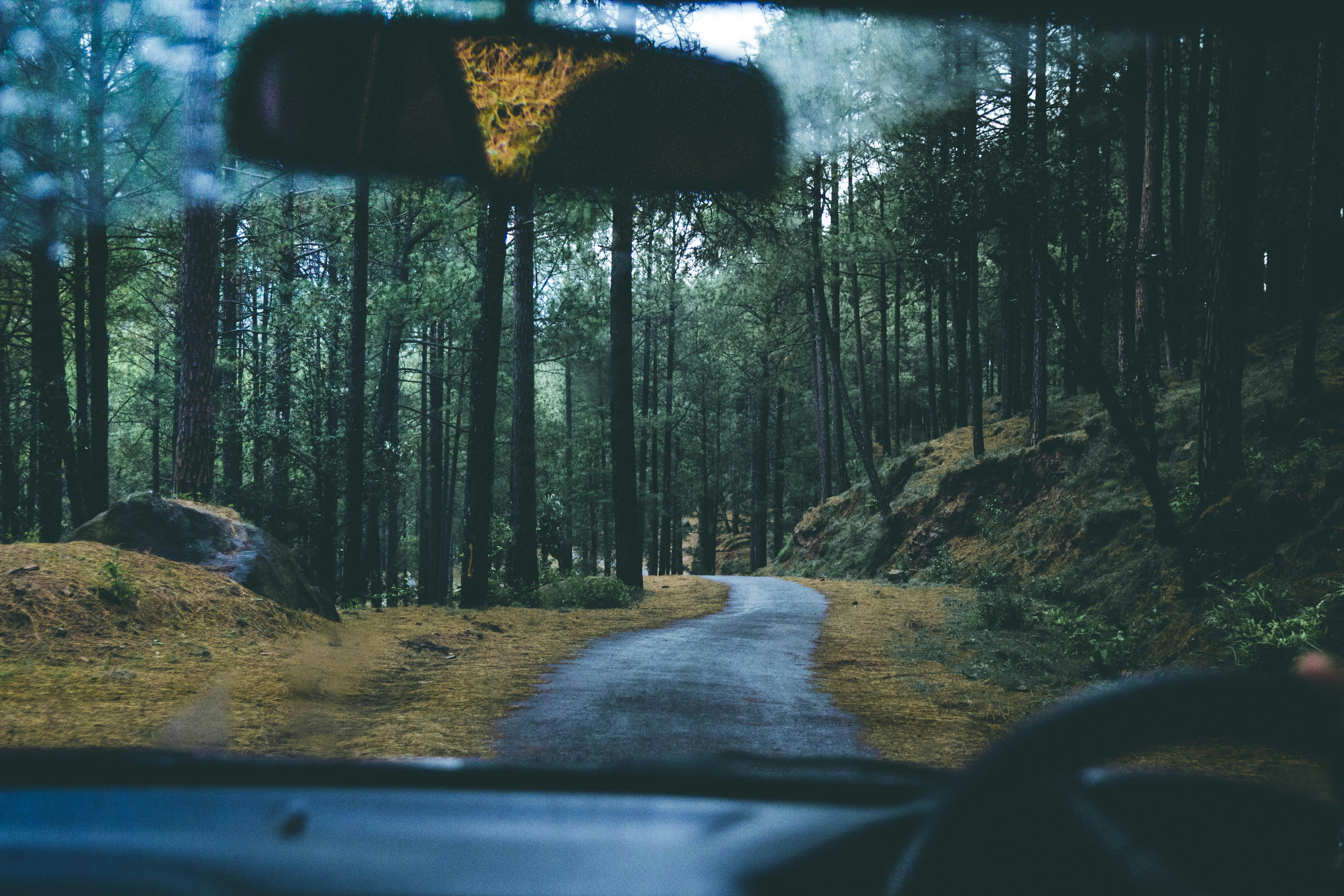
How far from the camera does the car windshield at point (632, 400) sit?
6742 millimetres

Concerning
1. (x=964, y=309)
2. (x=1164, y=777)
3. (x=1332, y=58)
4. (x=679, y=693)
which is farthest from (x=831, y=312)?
(x=1164, y=777)

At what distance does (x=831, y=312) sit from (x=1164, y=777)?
33.9 m

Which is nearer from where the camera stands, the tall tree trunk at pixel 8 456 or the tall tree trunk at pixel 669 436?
the tall tree trunk at pixel 8 456

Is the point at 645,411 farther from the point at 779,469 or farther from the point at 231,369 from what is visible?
the point at 231,369

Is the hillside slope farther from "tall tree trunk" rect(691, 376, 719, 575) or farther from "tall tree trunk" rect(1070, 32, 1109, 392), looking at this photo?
"tall tree trunk" rect(691, 376, 719, 575)

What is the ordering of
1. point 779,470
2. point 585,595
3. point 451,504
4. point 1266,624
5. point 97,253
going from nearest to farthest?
1. point 1266,624
2. point 97,253
3. point 585,595
4. point 451,504
5. point 779,470

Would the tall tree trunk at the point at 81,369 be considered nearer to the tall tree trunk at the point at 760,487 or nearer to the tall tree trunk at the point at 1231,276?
the tall tree trunk at the point at 1231,276

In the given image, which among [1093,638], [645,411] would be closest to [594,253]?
[1093,638]

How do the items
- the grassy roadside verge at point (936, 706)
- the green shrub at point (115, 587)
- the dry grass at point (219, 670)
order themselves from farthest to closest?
the green shrub at point (115, 587), the dry grass at point (219, 670), the grassy roadside verge at point (936, 706)

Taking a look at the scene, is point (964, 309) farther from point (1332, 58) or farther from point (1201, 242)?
point (1332, 58)

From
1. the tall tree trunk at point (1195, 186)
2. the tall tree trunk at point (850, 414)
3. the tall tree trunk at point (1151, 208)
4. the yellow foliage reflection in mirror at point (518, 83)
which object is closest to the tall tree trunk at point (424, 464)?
the tall tree trunk at point (850, 414)

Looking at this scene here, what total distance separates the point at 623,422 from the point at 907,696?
34.0ft

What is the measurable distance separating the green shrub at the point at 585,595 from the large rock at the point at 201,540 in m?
5.40

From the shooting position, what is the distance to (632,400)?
18.6m
